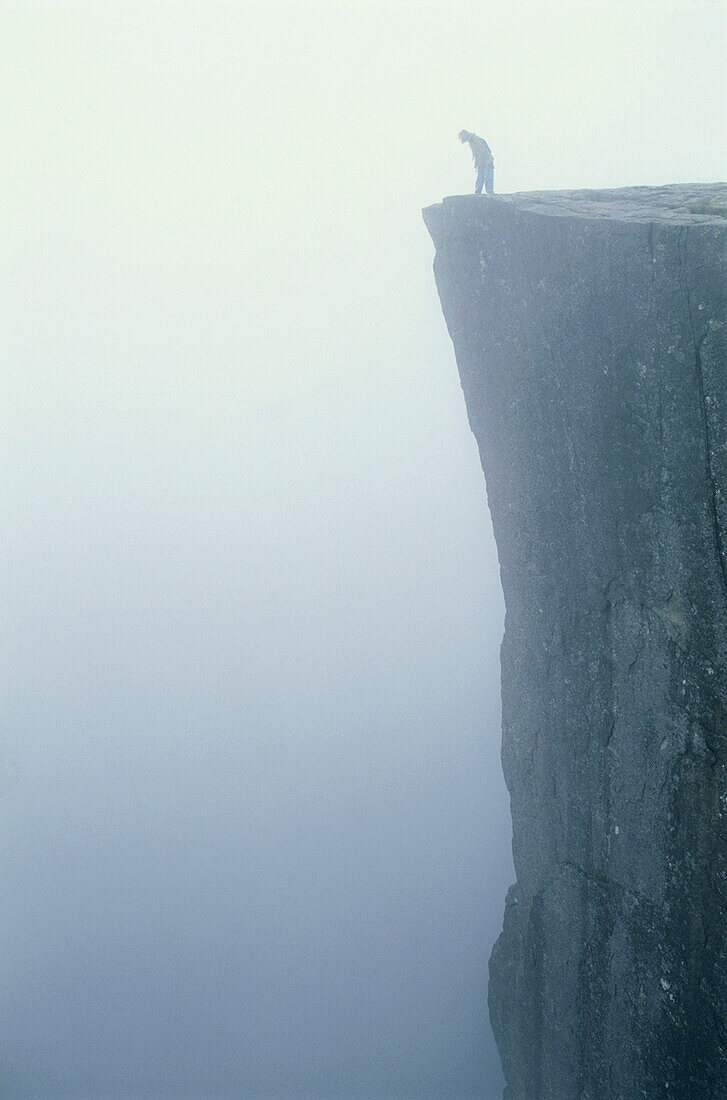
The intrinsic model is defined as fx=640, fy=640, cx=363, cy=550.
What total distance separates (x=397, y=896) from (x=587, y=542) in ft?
116

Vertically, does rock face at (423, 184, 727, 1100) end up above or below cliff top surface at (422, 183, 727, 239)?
below

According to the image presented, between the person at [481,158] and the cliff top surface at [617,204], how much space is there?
9.82 feet

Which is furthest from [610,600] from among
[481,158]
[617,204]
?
[481,158]

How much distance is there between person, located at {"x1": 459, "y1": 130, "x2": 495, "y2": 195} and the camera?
14.2 m

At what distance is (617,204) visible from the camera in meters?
10.2

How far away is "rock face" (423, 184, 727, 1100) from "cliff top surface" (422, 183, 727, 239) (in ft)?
0.23

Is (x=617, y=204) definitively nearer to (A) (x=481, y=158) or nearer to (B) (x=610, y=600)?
(A) (x=481, y=158)

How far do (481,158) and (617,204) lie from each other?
5361 mm

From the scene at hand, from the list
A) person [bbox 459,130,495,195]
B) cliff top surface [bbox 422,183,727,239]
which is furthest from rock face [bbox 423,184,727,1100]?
person [bbox 459,130,495,195]

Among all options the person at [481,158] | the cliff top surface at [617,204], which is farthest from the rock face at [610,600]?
the person at [481,158]

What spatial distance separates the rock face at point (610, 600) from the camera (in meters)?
7.79

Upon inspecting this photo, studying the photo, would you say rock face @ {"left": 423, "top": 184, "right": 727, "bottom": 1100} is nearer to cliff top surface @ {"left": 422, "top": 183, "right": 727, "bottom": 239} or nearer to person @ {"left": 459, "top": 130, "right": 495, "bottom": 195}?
cliff top surface @ {"left": 422, "top": 183, "right": 727, "bottom": 239}

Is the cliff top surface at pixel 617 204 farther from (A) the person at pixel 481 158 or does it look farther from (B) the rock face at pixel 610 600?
(A) the person at pixel 481 158

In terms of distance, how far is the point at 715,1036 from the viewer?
25.4 ft
